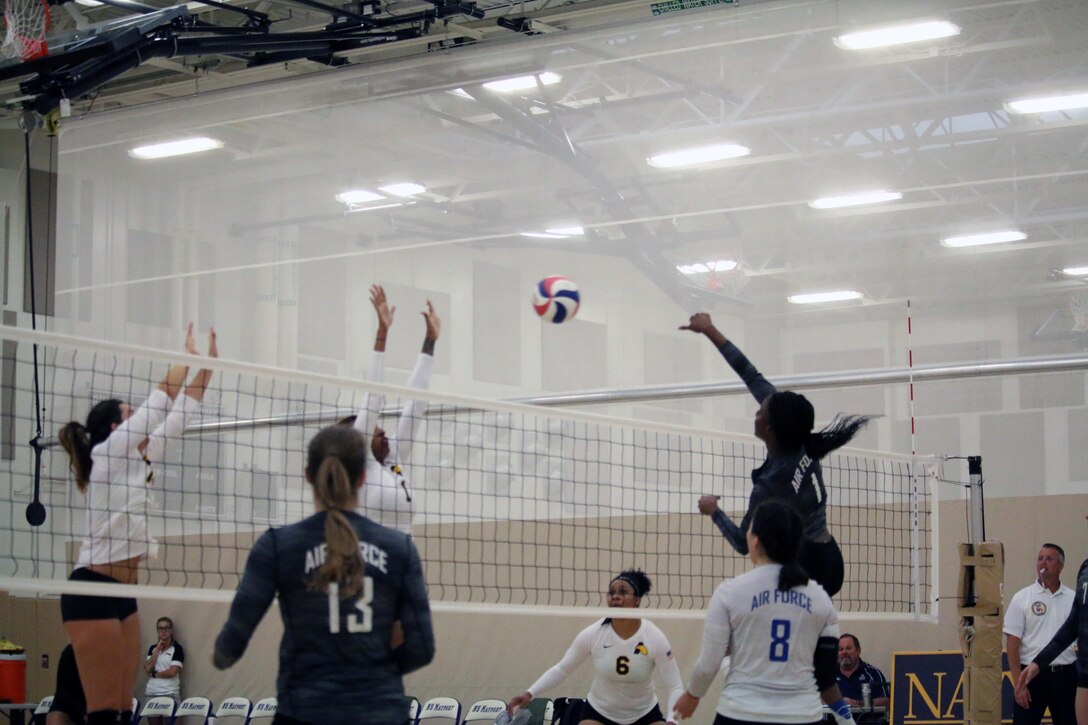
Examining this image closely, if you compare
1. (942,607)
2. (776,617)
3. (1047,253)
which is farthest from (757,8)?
(776,617)

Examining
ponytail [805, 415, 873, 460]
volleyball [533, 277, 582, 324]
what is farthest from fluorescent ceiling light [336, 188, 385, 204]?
ponytail [805, 415, 873, 460]

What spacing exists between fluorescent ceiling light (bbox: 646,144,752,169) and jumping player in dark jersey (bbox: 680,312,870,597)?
22.0 feet

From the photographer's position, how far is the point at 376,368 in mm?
6875

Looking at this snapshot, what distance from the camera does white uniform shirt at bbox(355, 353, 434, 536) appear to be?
623cm

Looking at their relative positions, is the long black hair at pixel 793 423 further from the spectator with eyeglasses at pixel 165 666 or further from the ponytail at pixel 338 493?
the spectator with eyeglasses at pixel 165 666

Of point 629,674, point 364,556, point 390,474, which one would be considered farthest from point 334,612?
point 629,674

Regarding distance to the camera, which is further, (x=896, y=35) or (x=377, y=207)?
(x=377, y=207)

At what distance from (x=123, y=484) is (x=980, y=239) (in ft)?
27.6

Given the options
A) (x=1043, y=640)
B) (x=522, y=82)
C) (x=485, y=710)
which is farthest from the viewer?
(x=522, y=82)

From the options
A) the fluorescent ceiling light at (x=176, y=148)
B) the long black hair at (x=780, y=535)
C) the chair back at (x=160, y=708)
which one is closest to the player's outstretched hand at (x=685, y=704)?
the long black hair at (x=780, y=535)

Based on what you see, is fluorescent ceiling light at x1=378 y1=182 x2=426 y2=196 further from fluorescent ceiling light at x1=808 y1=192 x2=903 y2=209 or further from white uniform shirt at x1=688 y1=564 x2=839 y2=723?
white uniform shirt at x1=688 y1=564 x2=839 y2=723

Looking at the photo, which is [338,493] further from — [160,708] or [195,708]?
[160,708]

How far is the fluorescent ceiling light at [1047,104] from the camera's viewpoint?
36.6 ft

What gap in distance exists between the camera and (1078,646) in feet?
29.3
